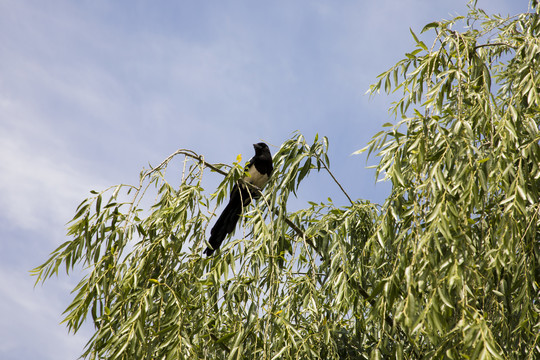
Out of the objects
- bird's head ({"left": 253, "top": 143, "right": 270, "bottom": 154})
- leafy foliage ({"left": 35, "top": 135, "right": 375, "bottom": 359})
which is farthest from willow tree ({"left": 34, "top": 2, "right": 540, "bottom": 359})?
bird's head ({"left": 253, "top": 143, "right": 270, "bottom": 154})

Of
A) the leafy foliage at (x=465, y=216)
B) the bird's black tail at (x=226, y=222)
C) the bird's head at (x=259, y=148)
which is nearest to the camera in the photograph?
the leafy foliage at (x=465, y=216)

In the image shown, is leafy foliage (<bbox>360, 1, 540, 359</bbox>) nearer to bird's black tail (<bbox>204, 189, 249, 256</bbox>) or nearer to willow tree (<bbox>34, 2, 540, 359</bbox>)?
willow tree (<bbox>34, 2, 540, 359</bbox>)

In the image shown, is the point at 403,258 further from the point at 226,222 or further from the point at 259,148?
the point at 259,148

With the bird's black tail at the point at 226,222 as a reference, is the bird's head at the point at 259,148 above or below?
above

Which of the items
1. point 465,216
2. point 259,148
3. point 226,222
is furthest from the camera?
point 259,148

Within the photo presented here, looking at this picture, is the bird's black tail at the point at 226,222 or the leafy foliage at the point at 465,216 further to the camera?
the bird's black tail at the point at 226,222

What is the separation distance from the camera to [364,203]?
3.42 metres

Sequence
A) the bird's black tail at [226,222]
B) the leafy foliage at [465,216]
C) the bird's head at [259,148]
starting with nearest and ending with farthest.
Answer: the leafy foliage at [465,216] < the bird's black tail at [226,222] < the bird's head at [259,148]

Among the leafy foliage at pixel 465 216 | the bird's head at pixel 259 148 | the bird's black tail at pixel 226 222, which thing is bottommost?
the leafy foliage at pixel 465 216

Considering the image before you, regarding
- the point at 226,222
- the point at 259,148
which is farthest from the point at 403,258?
the point at 259,148

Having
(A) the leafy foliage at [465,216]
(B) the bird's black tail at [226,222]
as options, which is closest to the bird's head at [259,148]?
(B) the bird's black tail at [226,222]

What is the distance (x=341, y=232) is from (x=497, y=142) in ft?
3.39

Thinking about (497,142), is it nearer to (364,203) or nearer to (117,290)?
(364,203)

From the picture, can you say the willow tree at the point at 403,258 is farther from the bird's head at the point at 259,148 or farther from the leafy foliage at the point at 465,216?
the bird's head at the point at 259,148
